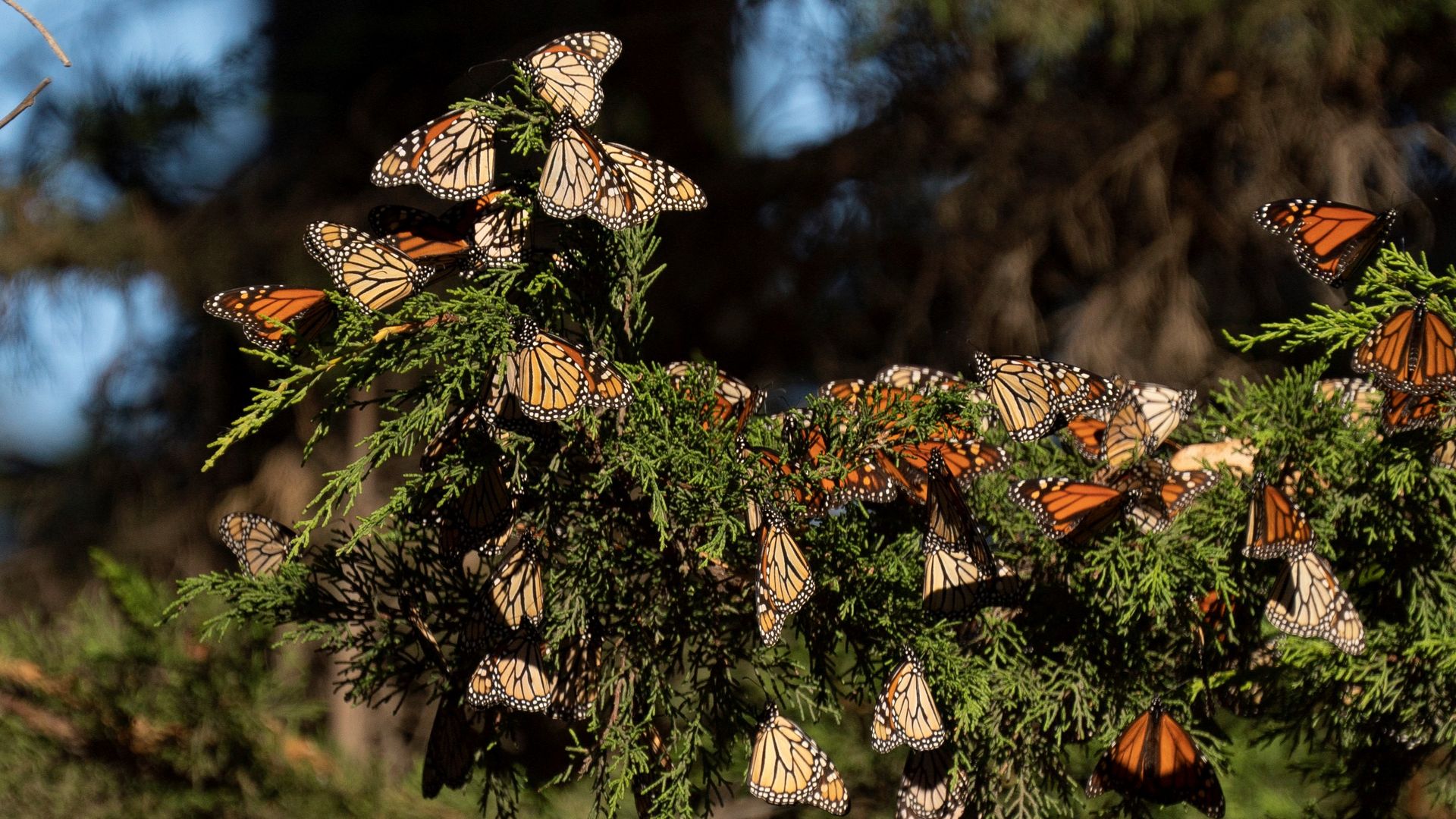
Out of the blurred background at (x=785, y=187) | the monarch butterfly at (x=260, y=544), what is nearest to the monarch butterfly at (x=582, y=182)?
the monarch butterfly at (x=260, y=544)

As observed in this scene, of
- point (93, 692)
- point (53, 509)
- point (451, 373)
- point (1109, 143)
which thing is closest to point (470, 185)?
point (451, 373)

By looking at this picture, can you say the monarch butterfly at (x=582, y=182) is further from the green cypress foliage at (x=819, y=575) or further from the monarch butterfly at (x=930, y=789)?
the monarch butterfly at (x=930, y=789)

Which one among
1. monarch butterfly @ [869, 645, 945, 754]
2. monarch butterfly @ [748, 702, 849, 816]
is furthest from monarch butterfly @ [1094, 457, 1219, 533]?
monarch butterfly @ [748, 702, 849, 816]

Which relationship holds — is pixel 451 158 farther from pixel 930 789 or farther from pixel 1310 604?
pixel 1310 604

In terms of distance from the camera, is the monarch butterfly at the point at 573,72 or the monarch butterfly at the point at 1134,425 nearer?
the monarch butterfly at the point at 573,72

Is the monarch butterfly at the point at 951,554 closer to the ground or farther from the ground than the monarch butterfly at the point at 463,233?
closer to the ground

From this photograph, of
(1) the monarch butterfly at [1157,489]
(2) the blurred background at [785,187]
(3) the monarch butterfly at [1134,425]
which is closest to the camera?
(1) the monarch butterfly at [1157,489]

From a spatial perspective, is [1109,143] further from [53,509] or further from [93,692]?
[53,509]

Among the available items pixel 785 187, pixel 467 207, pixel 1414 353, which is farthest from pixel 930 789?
pixel 785 187
